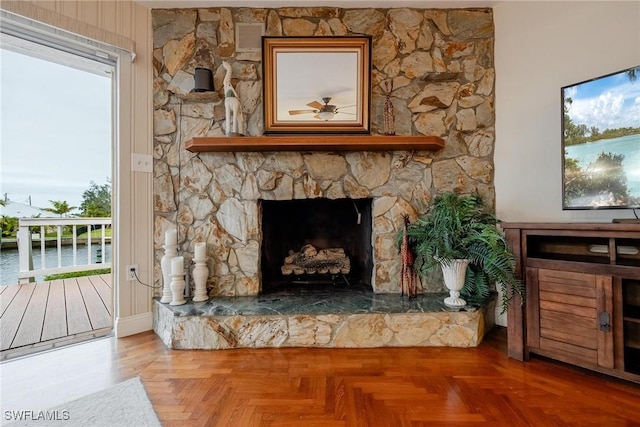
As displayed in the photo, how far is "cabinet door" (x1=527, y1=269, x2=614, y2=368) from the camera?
4.34 ft

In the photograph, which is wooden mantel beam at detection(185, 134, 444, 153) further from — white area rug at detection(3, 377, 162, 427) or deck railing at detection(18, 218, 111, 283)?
deck railing at detection(18, 218, 111, 283)

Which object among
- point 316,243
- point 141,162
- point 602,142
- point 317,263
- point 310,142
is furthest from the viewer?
point 316,243

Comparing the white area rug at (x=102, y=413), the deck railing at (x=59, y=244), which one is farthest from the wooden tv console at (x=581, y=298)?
the deck railing at (x=59, y=244)

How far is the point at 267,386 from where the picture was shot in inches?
52.6

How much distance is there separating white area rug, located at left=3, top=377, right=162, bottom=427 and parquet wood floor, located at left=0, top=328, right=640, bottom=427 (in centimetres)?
5

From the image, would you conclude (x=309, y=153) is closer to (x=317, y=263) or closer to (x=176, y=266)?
(x=317, y=263)

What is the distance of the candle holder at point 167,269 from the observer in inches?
76.6

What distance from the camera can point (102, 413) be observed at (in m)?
1.16

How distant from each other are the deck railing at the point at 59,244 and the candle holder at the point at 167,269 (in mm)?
1156

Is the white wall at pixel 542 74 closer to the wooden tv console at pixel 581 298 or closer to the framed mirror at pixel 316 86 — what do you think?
the wooden tv console at pixel 581 298

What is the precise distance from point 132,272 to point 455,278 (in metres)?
2.24

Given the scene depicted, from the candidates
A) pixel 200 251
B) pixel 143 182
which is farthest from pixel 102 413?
pixel 143 182

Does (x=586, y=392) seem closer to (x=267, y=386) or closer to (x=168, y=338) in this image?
(x=267, y=386)

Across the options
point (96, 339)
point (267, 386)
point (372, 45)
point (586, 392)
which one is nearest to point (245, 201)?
point (267, 386)
